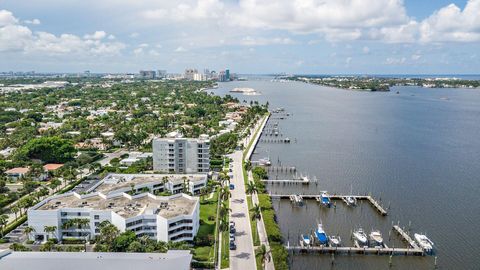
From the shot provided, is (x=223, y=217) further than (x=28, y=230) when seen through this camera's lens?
Yes

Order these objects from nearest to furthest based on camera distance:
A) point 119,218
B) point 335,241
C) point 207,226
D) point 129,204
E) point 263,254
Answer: point 263,254 < point 119,218 < point 335,241 < point 129,204 < point 207,226

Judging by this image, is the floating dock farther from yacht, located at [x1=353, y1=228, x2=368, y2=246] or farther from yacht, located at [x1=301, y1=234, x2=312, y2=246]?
yacht, located at [x1=353, y1=228, x2=368, y2=246]

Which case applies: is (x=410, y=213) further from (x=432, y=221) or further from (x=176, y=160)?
(x=176, y=160)

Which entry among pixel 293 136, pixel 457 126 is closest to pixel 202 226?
pixel 293 136

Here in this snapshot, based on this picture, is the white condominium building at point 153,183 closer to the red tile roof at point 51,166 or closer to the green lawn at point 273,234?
the green lawn at point 273,234

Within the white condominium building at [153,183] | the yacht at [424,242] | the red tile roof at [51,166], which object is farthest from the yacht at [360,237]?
the red tile roof at [51,166]

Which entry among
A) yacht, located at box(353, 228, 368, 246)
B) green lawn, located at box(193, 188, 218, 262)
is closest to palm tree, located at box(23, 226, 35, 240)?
green lawn, located at box(193, 188, 218, 262)

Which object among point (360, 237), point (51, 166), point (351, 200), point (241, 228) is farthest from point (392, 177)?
point (51, 166)

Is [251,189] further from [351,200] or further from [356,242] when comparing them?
[356,242]
